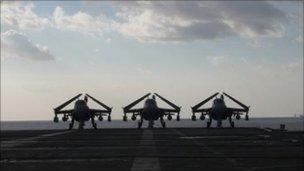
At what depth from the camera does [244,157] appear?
31.2 metres

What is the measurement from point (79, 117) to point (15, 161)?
212 feet

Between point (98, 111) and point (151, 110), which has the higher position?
point (151, 110)

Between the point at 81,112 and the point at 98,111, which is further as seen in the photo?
the point at 98,111

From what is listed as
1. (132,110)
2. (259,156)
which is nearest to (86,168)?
(259,156)

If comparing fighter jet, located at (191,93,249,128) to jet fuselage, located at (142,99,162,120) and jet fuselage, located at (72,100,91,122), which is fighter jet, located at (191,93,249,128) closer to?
jet fuselage, located at (142,99,162,120)

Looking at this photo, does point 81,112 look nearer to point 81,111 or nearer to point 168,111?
point 81,111

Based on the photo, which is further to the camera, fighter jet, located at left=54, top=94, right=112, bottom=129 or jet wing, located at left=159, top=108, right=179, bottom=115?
jet wing, located at left=159, top=108, right=179, bottom=115

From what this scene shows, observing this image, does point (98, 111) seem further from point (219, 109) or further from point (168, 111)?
point (219, 109)

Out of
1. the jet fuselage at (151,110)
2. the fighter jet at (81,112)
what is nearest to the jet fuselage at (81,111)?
the fighter jet at (81,112)

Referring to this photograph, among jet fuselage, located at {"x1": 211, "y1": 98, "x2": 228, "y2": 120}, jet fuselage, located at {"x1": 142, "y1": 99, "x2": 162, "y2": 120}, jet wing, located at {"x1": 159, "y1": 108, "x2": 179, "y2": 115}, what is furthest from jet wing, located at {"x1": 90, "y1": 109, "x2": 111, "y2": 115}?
jet fuselage, located at {"x1": 211, "y1": 98, "x2": 228, "y2": 120}

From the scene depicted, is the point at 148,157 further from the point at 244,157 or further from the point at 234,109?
the point at 234,109

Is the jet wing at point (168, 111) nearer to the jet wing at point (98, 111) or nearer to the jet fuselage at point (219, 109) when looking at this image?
the jet fuselage at point (219, 109)

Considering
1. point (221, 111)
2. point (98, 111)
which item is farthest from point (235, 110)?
point (98, 111)

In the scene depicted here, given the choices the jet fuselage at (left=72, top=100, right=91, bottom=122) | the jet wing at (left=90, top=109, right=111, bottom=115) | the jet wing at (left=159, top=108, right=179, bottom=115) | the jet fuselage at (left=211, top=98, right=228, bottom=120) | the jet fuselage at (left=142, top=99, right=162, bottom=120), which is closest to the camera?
the jet fuselage at (left=211, top=98, right=228, bottom=120)
